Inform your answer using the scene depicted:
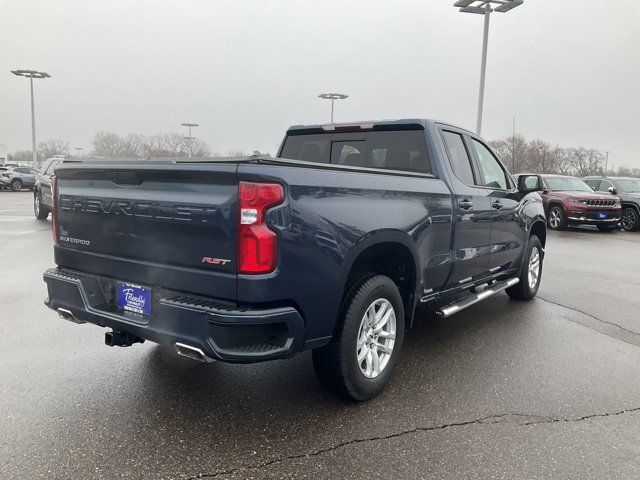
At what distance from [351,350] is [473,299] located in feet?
6.12

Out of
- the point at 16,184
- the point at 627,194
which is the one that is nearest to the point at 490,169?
the point at 627,194

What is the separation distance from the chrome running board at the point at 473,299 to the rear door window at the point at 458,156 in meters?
1.06

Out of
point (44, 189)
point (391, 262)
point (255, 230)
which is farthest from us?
point (44, 189)

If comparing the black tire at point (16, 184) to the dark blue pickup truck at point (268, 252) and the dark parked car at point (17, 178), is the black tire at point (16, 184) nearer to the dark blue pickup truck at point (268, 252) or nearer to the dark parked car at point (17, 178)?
the dark parked car at point (17, 178)

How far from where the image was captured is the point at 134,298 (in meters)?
3.03

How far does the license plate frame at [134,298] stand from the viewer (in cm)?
297

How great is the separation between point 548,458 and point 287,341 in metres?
1.58

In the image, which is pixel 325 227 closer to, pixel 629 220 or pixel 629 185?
pixel 629 220

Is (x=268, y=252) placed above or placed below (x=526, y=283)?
above

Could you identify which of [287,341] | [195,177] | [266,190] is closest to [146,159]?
[195,177]

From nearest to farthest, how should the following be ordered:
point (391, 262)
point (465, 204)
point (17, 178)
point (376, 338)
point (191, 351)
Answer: point (191, 351), point (376, 338), point (391, 262), point (465, 204), point (17, 178)

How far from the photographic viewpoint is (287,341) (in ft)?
Answer: 9.14

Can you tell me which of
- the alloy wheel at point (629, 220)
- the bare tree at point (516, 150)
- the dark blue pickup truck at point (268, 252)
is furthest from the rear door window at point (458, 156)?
the bare tree at point (516, 150)

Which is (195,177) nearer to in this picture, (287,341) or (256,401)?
(287,341)
